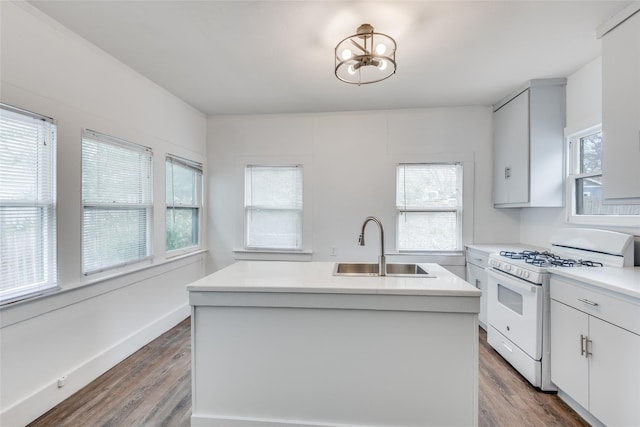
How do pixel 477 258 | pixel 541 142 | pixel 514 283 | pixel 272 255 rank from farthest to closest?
pixel 272 255, pixel 477 258, pixel 541 142, pixel 514 283

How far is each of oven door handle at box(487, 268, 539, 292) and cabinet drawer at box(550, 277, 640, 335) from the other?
0.13 metres

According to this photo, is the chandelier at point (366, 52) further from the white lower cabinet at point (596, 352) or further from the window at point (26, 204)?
the window at point (26, 204)

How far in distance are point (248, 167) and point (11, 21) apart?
8.26 ft

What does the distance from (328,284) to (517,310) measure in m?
1.83

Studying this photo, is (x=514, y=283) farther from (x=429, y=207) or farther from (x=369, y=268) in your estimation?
(x=429, y=207)

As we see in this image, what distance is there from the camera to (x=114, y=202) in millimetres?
2605

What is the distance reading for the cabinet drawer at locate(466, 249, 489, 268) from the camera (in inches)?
127

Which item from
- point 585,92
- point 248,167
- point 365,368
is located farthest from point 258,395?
point 585,92

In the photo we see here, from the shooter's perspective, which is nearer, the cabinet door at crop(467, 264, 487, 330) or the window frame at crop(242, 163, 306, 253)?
the cabinet door at crop(467, 264, 487, 330)

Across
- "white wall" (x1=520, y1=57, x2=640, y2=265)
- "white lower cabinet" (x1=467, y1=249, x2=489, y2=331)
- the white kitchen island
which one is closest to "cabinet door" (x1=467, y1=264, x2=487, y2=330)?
"white lower cabinet" (x1=467, y1=249, x2=489, y2=331)

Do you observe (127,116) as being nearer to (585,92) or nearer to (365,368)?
(365,368)

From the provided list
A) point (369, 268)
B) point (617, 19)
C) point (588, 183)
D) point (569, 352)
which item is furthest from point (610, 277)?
point (617, 19)

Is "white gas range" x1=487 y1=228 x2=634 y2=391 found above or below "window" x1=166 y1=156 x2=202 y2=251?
below

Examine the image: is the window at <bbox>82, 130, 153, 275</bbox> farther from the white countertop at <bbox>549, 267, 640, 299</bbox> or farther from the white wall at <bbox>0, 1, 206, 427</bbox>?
the white countertop at <bbox>549, 267, 640, 299</bbox>
